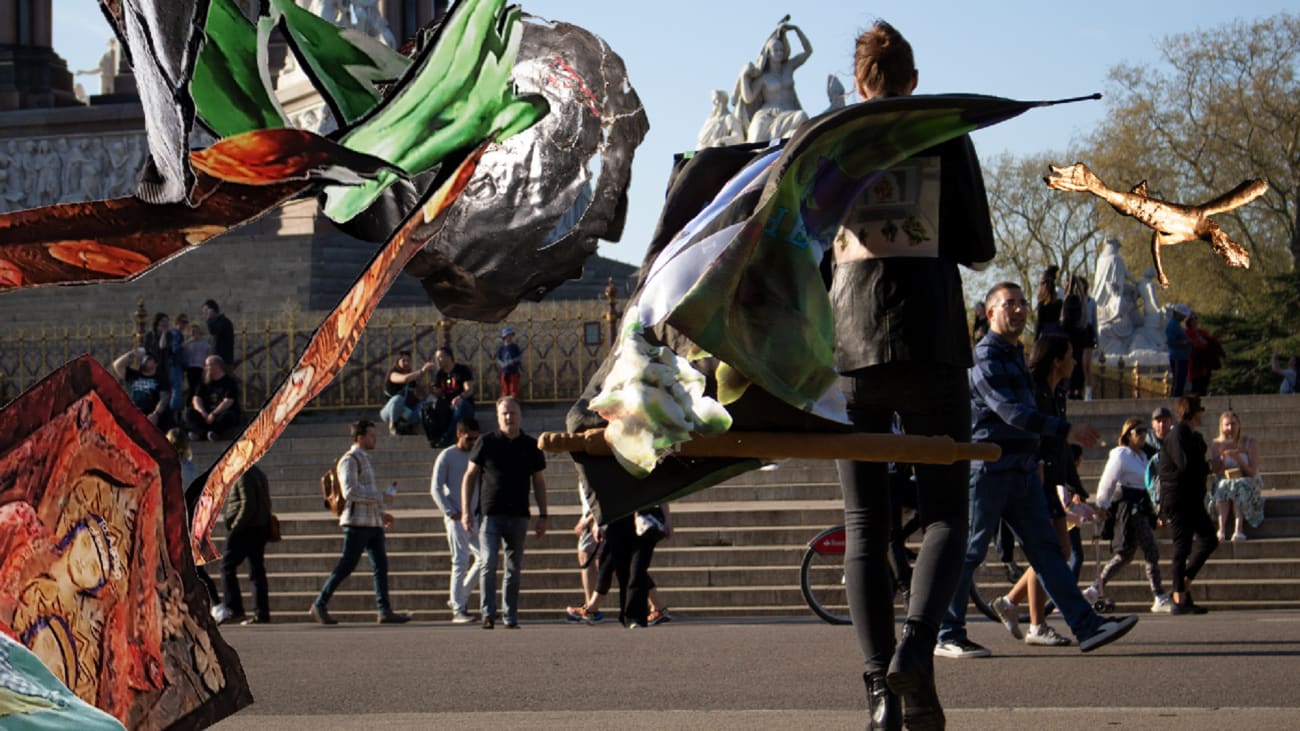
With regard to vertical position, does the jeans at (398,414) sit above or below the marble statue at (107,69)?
below

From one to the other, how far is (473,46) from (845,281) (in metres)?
1.59

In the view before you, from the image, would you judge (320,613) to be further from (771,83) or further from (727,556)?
(771,83)

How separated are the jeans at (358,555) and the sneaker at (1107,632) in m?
7.00

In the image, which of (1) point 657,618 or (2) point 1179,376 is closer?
(1) point 657,618

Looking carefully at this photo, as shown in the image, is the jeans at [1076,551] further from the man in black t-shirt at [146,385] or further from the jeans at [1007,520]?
the man in black t-shirt at [146,385]

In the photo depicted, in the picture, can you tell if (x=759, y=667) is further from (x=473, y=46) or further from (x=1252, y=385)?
(x=1252, y=385)

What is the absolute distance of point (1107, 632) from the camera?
8422 mm

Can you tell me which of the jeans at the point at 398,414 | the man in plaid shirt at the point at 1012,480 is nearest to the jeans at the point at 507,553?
the man in plaid shirt at the point at 1012,480

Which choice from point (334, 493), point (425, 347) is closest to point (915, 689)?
point (334, 493)

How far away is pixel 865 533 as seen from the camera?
17.5 ft

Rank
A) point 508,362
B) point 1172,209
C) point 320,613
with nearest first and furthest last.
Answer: point 1172,209, point 320,613, point 508,362

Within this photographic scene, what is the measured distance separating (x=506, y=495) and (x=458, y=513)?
3.75 feet

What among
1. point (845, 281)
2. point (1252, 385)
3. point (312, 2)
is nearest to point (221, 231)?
point (845, 281)

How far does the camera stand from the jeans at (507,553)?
543 inches
